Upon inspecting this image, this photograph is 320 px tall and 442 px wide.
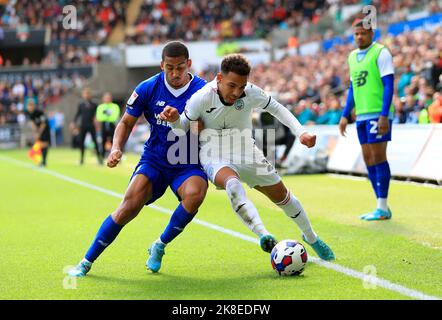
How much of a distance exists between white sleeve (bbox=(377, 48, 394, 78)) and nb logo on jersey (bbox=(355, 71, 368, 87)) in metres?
0.26

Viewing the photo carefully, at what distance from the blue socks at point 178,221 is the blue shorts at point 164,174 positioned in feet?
0.56

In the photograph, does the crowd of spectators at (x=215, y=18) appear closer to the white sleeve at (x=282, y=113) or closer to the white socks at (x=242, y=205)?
the white sleeve at (x=282, y=113)

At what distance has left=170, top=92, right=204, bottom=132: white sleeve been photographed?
719 cm

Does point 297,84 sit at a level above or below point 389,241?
above

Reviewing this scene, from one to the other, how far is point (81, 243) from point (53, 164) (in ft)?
57.3

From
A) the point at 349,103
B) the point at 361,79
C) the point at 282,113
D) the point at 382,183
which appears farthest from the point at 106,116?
the point at 282,113

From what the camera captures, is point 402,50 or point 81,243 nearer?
point 81,243

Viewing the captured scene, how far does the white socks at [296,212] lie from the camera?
24.8ft

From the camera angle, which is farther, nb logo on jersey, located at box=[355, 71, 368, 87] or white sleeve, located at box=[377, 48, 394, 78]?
nb logo on jersey, located at box=[355, 71, 368, 87]

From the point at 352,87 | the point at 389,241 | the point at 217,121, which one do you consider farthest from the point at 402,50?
the point at 217,121

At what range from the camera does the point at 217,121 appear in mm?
7359

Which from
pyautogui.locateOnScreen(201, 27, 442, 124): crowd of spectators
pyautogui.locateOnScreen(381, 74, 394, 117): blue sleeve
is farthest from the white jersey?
pyautogui.locateOnScreen(201, 27, 442, 124): crowd of spectators

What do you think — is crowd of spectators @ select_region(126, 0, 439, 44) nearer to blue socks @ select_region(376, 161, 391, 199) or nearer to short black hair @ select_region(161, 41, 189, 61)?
blue socks @ select_region(376, 161, 391, 199)
